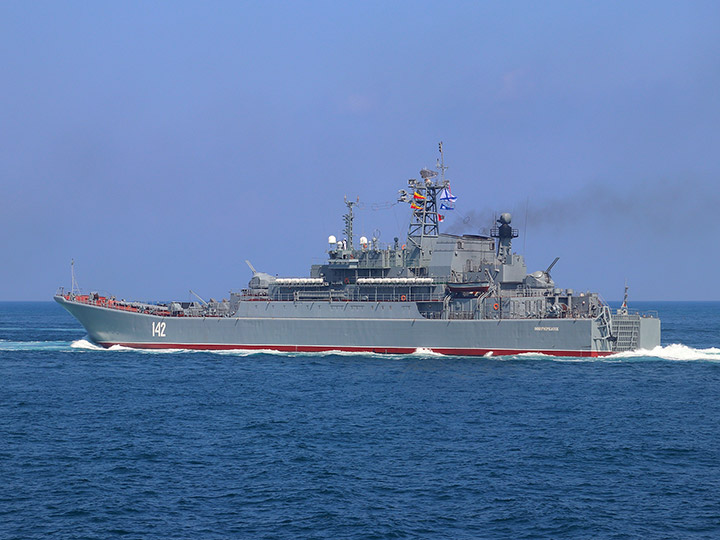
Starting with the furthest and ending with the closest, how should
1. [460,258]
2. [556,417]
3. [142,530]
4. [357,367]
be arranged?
1. [460,258]
2. [357,367]
3. [556,417]
4. [142,530]

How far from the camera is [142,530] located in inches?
665

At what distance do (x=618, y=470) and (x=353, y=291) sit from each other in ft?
87.4

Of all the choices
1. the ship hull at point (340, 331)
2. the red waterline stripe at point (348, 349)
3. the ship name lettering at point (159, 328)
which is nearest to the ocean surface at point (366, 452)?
the red waterline stripe at point (348, 349)

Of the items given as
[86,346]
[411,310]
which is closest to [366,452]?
[411,310]

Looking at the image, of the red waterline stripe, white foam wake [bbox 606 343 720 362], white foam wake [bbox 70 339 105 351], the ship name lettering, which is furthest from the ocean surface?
white foam wake [bbox 70 339 105 351]

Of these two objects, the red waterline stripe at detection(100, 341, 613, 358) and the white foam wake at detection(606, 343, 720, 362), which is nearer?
A: the red waterline stripe at detection(100, 341, 613, 358)

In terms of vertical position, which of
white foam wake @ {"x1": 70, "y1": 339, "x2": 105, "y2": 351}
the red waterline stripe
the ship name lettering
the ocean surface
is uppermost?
the ship name lettering

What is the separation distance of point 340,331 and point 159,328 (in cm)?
1263

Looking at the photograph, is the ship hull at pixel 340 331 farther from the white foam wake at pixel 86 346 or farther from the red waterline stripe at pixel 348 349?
the white foam wake at pixel 86 346

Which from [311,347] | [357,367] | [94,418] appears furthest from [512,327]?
[94,418]

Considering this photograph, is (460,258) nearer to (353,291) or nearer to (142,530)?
→ (353,291)

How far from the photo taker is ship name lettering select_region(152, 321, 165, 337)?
4912 cm

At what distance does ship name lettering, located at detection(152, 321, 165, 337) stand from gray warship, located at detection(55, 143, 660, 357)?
0.15m

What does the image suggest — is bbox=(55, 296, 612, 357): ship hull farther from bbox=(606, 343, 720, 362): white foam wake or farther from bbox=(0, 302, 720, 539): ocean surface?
bbox=(0, 302, 720, 539): ocean surface
